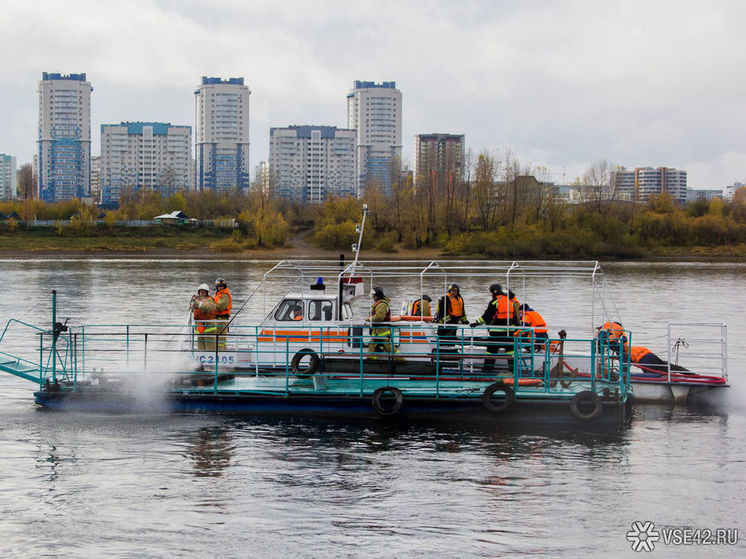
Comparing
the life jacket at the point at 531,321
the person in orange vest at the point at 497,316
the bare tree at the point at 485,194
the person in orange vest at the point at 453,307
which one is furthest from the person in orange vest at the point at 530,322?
the bare tree at the point at 485,194

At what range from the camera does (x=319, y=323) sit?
1775 centimetres

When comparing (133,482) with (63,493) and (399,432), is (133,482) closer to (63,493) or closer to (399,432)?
(63,493)

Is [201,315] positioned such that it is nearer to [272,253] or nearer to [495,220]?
[272,253]

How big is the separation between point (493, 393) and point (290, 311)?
4704 millimetres

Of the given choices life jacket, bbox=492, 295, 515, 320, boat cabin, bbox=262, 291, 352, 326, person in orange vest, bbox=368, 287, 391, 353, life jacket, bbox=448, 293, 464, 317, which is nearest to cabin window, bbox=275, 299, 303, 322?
boat cabin, bbox=262, 291, 352, 326

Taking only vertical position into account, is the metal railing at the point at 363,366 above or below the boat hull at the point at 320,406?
above

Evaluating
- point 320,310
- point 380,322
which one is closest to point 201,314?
point 320,310

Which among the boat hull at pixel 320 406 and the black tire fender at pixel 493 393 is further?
the boat hull at pixel 320 406

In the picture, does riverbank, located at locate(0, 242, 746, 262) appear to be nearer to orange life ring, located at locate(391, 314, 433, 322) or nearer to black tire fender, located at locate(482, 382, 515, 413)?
orange life ring, located at locate(391, 314, 433, 322)

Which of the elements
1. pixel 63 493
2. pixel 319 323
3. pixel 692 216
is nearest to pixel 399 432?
pixel 319 323

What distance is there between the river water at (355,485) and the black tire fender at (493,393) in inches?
18.9

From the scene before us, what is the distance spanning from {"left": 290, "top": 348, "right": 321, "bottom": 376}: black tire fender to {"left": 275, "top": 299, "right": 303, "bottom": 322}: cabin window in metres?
0.94

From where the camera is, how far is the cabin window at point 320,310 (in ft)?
58.5

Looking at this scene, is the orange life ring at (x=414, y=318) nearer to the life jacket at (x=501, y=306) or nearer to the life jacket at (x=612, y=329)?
the life jacket at (x=501, y=306)
